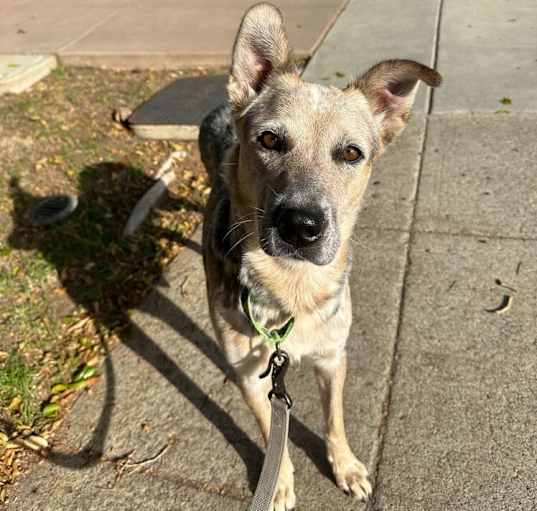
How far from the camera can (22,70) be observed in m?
6.77

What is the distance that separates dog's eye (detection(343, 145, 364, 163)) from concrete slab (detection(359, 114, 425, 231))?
2.01m

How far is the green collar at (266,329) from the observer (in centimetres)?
241

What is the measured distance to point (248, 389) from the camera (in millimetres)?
2652

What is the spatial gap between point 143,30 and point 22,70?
2.66 meters

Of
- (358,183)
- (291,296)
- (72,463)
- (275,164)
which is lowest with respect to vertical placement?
(72,463)

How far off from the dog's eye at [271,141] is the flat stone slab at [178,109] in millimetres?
3260

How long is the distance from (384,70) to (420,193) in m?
2.36

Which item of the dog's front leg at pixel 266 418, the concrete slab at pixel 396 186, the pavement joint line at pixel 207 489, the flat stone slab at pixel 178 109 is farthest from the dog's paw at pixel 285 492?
the flat stone slab at pixel 178 109

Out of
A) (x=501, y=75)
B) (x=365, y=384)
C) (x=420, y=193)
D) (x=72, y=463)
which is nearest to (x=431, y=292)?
(x=365, y=384)

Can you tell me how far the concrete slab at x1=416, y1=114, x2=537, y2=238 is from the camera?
170 inches

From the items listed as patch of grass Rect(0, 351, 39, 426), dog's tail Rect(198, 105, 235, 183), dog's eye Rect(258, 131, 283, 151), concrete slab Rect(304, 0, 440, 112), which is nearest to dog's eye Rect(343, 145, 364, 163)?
dog's eye Rect(258, 131, 283, 151)

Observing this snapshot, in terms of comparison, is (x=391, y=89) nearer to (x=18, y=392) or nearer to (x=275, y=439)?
Answer: (x=275, y=439)

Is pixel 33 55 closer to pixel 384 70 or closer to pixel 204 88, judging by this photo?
pixel 204 88

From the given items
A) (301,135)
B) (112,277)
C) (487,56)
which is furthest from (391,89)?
(487,56)
